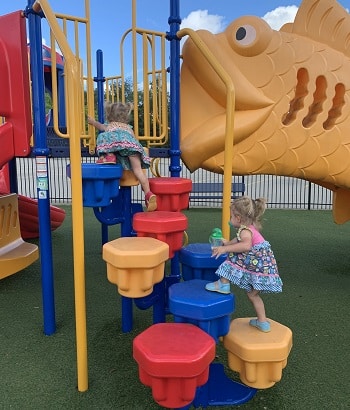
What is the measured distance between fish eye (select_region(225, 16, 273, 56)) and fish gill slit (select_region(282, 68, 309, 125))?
15.2 inches

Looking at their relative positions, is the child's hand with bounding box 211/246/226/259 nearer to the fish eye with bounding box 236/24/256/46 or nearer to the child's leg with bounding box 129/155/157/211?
the child's leg with bounding box 129/155/157/211

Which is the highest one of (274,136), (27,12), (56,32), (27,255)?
(27,12)

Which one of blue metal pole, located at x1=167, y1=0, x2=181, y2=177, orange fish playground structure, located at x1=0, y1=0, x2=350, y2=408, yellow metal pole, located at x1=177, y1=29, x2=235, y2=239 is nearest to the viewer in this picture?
orange fish playground structure, located at x1=0, y1=0, x2=350, y2=408

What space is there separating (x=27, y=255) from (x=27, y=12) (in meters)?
2.33

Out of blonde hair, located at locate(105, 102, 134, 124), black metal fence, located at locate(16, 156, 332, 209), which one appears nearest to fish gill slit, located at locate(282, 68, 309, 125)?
blonde hair, located at locate(105, 102, 134, 124)

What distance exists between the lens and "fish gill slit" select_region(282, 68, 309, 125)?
335 cm

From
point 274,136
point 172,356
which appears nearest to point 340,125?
point 274,136

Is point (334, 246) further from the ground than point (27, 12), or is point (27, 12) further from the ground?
point (27, 12)

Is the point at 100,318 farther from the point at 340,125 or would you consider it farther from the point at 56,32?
the point at 340,125

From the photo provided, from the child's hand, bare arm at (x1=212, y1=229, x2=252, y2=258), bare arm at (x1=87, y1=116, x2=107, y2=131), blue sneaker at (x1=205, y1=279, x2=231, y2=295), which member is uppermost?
bare arm at (x1=87, y1=116, x2=107, y2=131)

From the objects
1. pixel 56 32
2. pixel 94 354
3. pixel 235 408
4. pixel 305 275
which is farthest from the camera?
pixel 305 275

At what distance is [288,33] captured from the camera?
3461 mm

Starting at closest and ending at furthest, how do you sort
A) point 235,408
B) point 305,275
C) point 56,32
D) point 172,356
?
point 172,356, point 235,408, point 56,32, point 305,275

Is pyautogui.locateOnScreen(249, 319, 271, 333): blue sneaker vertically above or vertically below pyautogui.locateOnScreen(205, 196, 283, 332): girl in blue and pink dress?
below
